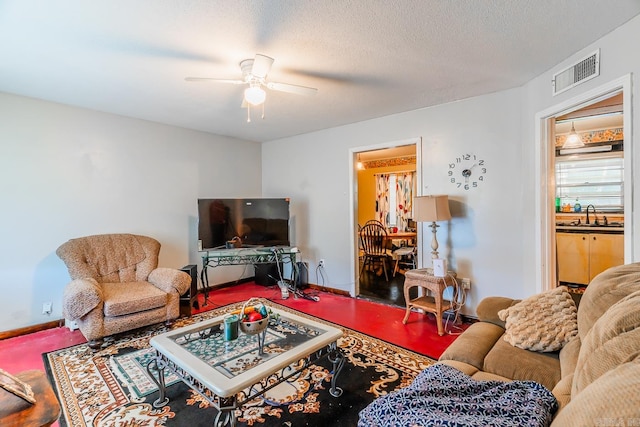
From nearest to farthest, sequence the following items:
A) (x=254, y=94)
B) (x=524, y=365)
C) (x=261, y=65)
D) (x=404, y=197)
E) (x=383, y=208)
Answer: (x=524, y=365)
(x=261, y=65)
(x=254, y=94)
(x=404, y=197)
(x=383, y=208)

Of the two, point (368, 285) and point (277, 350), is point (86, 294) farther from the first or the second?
point (368, 285)

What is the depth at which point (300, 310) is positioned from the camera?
362 centimetres

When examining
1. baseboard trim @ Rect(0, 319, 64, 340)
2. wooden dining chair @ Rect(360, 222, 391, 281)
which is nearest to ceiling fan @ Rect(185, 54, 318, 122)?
baseboard trim @ Rect(0, 319, 64, 340)

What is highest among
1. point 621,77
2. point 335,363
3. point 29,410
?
point 621,77

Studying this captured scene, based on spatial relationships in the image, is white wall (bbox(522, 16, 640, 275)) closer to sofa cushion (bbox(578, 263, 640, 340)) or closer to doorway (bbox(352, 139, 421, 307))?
sofa cushion (bbox(578, 263, 640, 340))

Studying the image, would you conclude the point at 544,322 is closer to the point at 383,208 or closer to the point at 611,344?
the point at 611,344

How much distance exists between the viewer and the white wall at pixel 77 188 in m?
2.92

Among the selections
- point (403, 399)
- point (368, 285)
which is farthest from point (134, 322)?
point (368, 285)

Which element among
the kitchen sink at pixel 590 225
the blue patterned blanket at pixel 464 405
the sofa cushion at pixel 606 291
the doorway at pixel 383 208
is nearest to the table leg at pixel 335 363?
the blue patterned blanket at pixel 464 405

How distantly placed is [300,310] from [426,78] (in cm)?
286

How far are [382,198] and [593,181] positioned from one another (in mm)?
3824

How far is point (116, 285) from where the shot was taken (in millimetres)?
3055

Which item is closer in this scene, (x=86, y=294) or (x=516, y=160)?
(x=86, y=294)

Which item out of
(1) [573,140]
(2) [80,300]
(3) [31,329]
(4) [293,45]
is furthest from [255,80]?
(1) [573,140]
